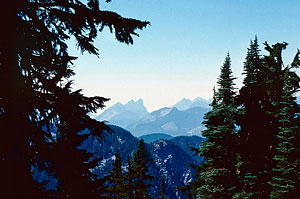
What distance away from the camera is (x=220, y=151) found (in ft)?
58.3

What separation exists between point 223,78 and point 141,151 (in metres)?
17.8

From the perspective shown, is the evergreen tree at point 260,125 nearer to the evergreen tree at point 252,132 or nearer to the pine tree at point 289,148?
the evergreen tree at point 252,132

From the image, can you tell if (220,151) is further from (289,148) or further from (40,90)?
(40,90)

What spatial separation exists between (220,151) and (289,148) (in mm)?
5564

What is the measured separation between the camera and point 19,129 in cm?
408

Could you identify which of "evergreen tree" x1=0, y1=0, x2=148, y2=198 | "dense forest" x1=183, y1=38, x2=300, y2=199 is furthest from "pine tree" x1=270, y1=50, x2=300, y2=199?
"evergreen tree" x1=0, y1=0, x2=148, y2=198

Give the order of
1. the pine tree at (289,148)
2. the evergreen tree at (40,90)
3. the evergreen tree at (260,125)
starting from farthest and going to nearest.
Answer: the evergreen tree at (260,125) → the pine tree at (289,148) → the evergreen tree at (40,90)

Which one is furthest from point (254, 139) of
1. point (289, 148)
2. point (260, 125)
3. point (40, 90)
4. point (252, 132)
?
point (40, 90)

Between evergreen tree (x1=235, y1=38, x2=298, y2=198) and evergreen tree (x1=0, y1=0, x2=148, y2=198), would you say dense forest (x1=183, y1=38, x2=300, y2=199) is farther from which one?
evergreen tree (x1=0, y1=0, x2=148, y2=198)

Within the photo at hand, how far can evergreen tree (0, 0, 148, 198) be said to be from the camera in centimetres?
393

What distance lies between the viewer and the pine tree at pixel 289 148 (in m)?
16.1

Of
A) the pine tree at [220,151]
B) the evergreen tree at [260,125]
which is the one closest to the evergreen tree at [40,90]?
the pine tree at [220,151]

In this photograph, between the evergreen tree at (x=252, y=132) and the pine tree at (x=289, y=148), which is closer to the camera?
the pine tree at (x=289, y=148)

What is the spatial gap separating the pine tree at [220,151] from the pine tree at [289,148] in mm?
3458
